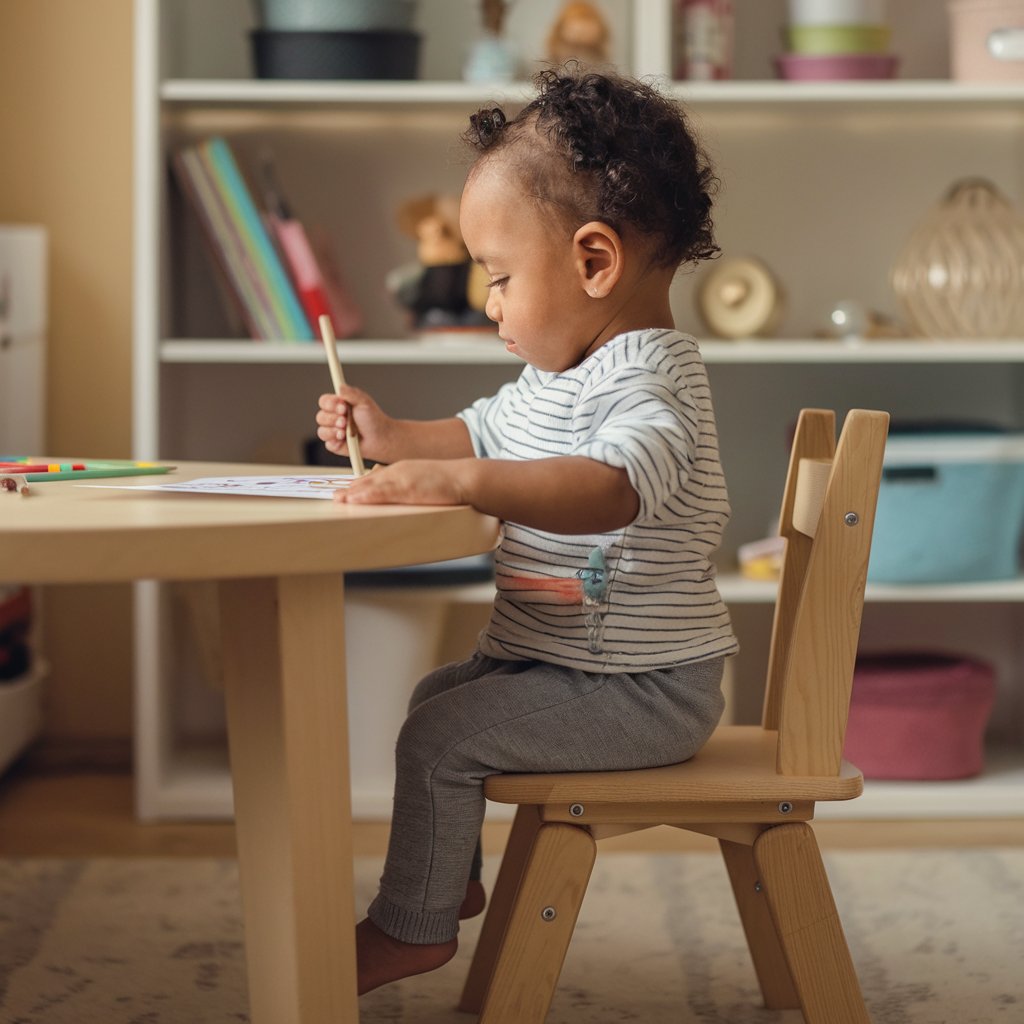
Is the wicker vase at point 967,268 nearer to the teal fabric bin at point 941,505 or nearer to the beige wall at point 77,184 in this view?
the teal fabric bin at point 941,505

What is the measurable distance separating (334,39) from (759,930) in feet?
4.24

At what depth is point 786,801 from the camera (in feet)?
3.44

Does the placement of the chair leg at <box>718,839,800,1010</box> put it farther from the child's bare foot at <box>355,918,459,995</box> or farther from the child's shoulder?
the child's shoulder

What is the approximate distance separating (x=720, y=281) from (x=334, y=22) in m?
0.65

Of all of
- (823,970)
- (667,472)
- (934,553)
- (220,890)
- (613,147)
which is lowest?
(220,890)

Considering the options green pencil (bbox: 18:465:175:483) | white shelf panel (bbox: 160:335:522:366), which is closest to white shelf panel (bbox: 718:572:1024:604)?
white shelf panel (bbox: 160:335:522:366)

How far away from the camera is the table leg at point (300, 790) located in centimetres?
88

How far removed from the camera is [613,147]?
43.5 inches

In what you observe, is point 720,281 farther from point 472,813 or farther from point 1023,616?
point 472,813

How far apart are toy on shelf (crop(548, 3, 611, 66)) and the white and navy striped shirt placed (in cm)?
102

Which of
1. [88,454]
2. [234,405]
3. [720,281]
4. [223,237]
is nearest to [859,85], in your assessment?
[720,281]

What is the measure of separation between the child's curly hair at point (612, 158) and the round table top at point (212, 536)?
32 centimetres

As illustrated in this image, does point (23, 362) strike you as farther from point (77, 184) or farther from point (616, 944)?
point (616, 944)

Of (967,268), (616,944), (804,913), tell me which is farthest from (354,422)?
(967,268)
